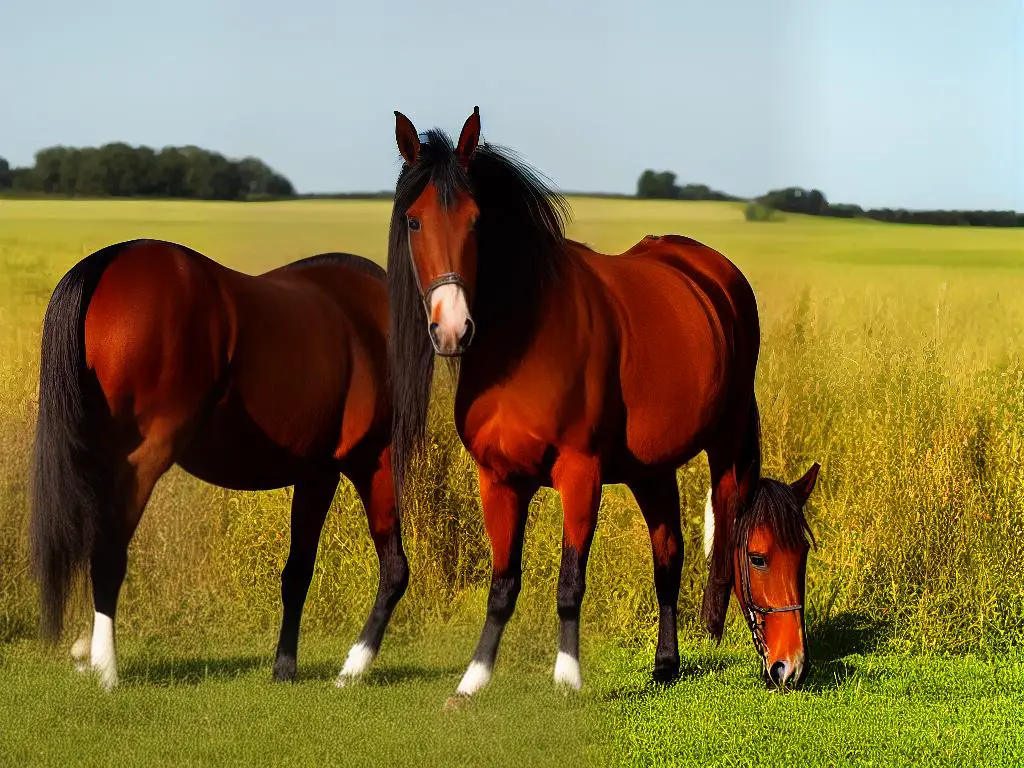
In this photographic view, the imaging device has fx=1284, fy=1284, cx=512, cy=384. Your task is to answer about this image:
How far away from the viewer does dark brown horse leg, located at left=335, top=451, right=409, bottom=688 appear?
24.7 ft

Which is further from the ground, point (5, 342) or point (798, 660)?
point (5, 342)

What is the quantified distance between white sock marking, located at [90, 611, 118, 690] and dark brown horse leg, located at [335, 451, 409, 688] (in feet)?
4.41

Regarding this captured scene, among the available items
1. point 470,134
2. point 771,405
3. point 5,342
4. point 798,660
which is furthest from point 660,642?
point 5,342

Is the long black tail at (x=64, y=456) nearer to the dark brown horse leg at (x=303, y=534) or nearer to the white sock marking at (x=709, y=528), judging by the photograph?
the dark brown horse leg at (x=303, y=534)

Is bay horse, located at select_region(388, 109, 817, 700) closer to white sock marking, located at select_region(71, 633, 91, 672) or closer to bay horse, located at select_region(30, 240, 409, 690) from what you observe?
bay horse, located at select_region(30, 240, 409, 690)

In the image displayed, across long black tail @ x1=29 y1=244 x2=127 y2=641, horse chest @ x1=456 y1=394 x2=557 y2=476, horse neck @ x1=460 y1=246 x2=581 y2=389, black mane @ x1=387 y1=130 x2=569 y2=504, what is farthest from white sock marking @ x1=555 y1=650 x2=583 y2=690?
long black tail @ x1=29 y1=244 x2=127 y2=641

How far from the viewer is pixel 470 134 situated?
619cm

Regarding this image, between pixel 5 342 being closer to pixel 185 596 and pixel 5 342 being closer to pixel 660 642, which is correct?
pixel 185 596

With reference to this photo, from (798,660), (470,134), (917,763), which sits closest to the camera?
(470,134)

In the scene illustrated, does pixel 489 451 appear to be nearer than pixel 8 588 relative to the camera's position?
Yes

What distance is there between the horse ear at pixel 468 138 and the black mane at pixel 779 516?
255 cm

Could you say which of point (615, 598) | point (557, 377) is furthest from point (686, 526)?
point (557, 377)

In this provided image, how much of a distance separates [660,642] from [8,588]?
15.3 ft

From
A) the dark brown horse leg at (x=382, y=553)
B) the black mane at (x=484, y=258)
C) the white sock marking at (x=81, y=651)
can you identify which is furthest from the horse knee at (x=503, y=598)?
the white sock marking at (x=81, y=651)
